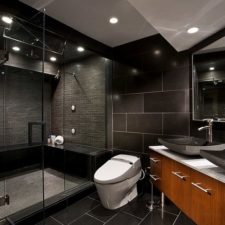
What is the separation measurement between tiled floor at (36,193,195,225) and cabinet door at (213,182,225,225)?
93cm

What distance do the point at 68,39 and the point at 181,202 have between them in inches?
89.2

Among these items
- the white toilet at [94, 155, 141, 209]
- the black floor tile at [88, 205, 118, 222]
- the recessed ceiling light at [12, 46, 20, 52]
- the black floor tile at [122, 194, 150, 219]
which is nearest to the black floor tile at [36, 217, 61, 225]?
the black floor tile at [88, 205, 118, 222]

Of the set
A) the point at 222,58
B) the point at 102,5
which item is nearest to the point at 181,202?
the point at 222,58

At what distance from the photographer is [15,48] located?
2.49 metres

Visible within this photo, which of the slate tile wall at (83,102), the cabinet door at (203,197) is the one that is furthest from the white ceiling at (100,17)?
the cabinet door at (203,197)

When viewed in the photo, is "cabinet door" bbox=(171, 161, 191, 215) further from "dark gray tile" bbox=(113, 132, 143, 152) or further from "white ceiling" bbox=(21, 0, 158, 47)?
"white ceiling" bbox=(21, 0, 158, 47)

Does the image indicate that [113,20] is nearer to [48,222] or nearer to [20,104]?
[20,104]

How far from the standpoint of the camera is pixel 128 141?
2.66 metres

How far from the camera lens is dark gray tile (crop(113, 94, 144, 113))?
2.55m

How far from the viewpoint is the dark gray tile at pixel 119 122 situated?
2730mm

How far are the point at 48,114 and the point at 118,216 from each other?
8.27ft

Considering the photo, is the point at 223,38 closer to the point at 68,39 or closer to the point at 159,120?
the point at 159,120

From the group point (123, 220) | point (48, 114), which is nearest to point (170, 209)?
point (123, 220)

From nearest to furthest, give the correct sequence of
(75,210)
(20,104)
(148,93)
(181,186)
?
1. (181,186)
2. (75,210)
3. (148,93)
4. (20,104)
